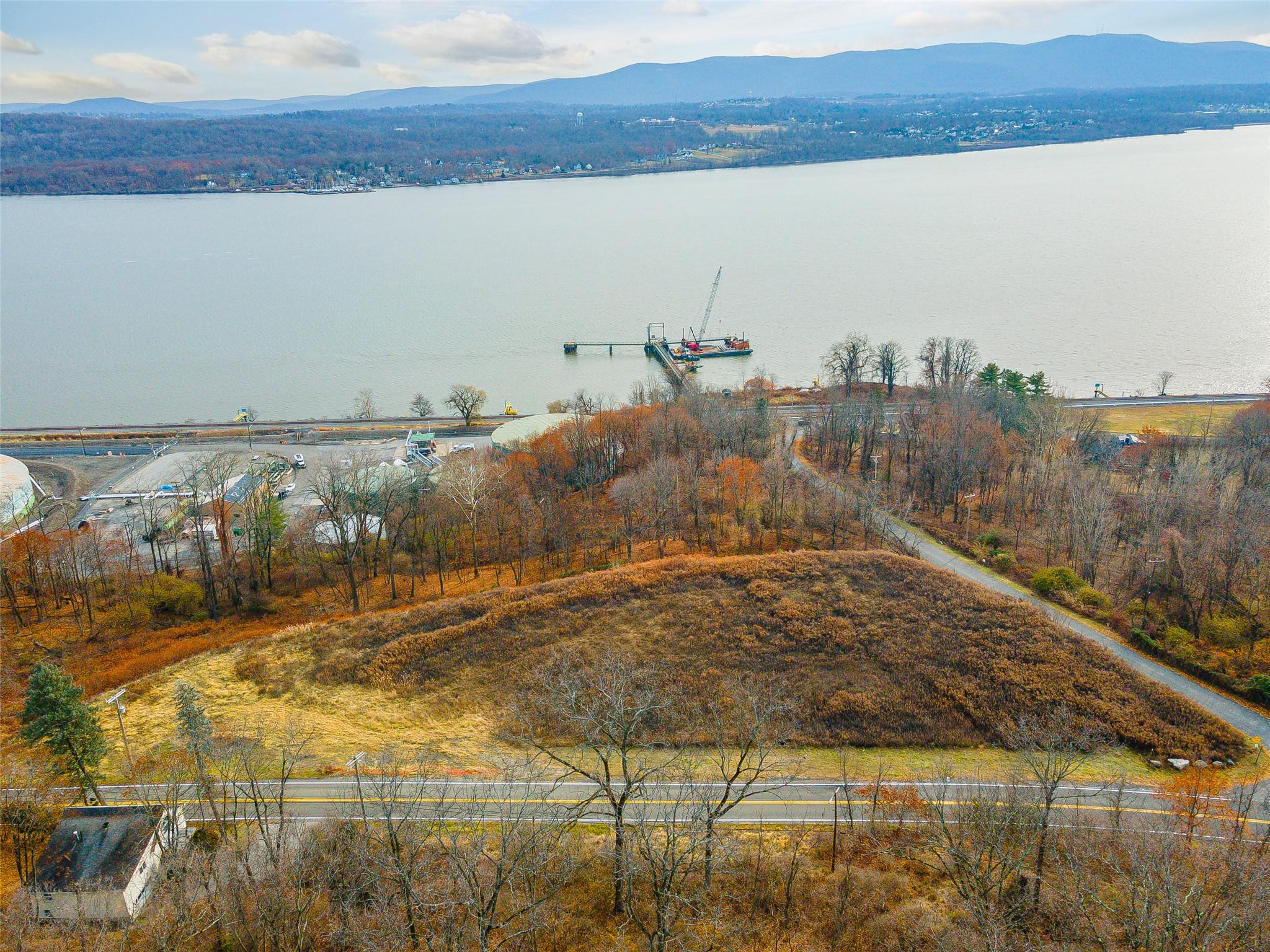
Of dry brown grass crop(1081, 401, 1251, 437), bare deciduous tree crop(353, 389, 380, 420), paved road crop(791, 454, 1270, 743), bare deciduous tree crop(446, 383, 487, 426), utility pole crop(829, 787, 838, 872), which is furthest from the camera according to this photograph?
bare deciduous tree crop(353, 389, 380, 420)

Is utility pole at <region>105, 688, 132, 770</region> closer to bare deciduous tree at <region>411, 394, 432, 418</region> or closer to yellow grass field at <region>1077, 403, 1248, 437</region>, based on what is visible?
bare deciduous tree at <region>411, 394, 432, 418</region>

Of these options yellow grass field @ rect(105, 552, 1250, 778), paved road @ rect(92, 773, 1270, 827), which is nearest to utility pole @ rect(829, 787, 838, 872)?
paved road @ rect(92, 773, 1270, 827)

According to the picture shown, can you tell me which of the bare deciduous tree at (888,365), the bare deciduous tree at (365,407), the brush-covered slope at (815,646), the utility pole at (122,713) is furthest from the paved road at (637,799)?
the bare deciduous tree at (888,365)

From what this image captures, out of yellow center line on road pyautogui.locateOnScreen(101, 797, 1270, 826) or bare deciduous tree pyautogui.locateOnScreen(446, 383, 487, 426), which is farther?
bare deciduous tree pyautogui.locateOnScreen(446, 383, 487, 426)

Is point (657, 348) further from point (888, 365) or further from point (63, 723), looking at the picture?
point (63, 723)

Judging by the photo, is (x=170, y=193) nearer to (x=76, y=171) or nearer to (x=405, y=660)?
(x=76, y=171)
